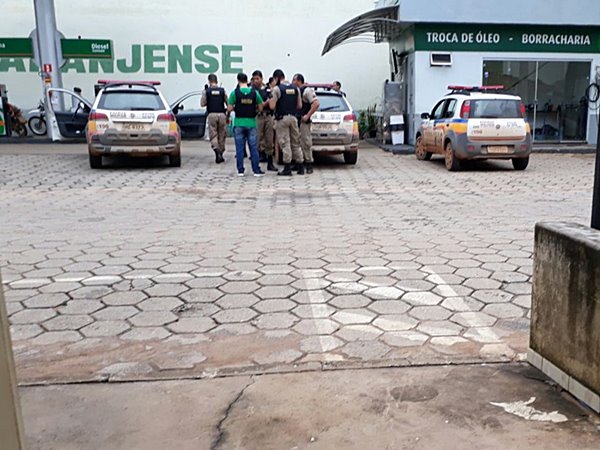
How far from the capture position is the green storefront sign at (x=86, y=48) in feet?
66.0

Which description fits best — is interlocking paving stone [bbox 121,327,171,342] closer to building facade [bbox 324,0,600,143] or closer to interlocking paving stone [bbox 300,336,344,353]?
interlocking paving stone [bbox 300,336,344,353]

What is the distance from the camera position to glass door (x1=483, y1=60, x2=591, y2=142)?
17.3 metres

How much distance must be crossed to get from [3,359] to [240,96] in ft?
29.8

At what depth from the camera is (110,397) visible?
300 cm

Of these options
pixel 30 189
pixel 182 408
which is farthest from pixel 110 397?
pixel 30 189

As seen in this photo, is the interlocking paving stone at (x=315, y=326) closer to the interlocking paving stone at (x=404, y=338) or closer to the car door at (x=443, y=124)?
the interlocking paving stone at (x=404, y=338)

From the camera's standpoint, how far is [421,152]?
1443 cm

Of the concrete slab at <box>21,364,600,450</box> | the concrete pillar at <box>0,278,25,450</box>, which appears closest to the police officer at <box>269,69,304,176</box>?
the concrete slab at <box>21,364,600,450</box>

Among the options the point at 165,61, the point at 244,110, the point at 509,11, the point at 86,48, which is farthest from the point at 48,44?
the point at 509,11

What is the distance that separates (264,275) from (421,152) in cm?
1031

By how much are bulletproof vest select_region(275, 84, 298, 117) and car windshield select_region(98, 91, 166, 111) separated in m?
2.68

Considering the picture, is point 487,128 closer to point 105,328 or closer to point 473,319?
point 473,319

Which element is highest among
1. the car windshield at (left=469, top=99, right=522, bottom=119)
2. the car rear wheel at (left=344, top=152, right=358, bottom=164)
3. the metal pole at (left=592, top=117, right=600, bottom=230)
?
the car windshield at (left=469, top=99, right=522, bottom=119)

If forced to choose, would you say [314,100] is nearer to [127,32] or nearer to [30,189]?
[30,189]
